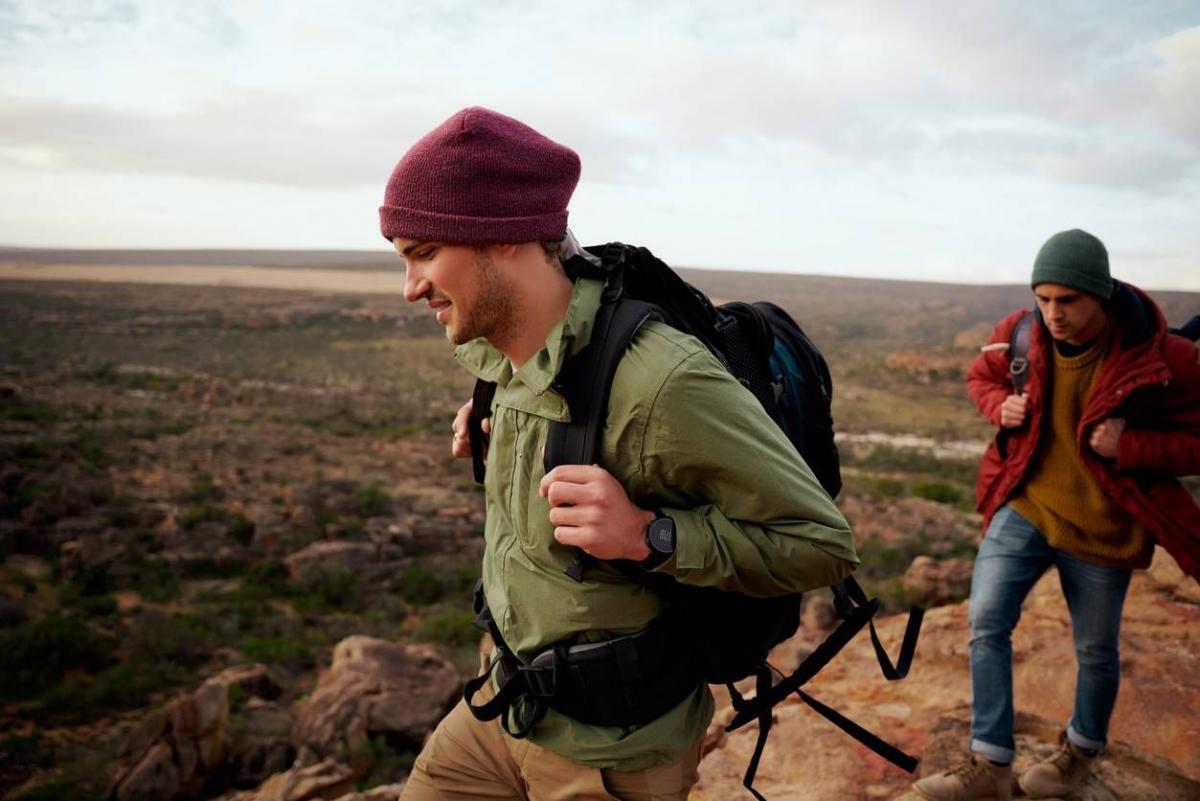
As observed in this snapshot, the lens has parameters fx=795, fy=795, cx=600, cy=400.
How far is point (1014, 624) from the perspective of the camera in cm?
292

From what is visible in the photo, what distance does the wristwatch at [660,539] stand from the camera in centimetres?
144

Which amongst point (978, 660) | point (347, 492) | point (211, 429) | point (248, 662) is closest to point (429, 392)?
point (211, 429)

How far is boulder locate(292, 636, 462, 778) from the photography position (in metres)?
5.89

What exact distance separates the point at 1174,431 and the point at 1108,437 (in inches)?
9.4

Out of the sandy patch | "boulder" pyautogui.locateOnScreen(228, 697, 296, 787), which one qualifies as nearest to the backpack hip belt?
"boulder" pyautogui.locateOnScreen(228, 697, 296, 787)

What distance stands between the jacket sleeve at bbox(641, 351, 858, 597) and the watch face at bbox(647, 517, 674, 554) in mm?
17

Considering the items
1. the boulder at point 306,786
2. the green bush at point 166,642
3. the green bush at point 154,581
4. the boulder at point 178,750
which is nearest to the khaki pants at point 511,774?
the boulder at point 306,786

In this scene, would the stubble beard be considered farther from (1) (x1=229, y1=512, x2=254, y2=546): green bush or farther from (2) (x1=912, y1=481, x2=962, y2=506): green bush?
(2) (x1=912, y1=481, x2=962, y2=506): green bush

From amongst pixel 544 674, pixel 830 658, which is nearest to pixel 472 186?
pixel 544 674

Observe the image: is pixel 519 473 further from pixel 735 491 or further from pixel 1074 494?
pixel 1074 494

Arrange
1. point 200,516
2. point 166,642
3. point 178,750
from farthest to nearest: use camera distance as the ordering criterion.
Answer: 1. point 200,516
2. point 166,642
3. point 178,750

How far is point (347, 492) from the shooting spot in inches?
567

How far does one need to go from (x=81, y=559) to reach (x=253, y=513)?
271 cm

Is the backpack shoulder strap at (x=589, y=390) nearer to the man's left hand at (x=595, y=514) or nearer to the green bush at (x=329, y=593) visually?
the man's left hand at (x=595, y=514)
